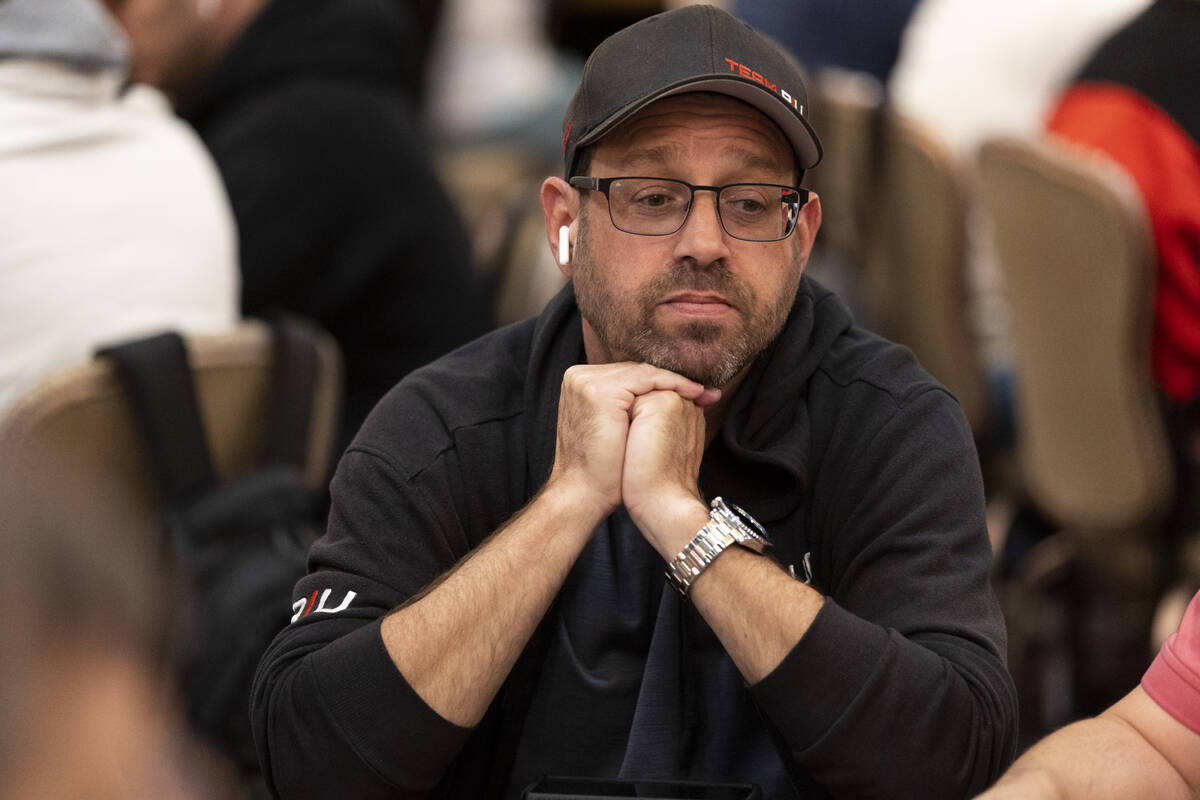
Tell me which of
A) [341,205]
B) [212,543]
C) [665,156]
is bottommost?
[212,543]

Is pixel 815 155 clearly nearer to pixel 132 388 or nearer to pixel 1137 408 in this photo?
pixel 132 388

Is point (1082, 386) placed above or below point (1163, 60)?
below

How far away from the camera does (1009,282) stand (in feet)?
10.1

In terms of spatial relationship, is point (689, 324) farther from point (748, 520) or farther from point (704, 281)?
point (748, 520)

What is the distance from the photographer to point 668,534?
146cm

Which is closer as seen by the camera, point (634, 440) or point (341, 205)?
point (634, 440)

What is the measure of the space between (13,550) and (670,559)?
34.3 inches

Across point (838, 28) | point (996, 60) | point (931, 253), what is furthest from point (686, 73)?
point (838, 28)

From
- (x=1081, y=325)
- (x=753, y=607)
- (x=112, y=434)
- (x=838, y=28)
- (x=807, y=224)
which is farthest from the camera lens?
(x=838, y=28)

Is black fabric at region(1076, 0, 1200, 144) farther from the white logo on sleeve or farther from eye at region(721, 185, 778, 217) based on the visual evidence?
the white logo on sleeve

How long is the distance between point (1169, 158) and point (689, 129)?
1.71 metres

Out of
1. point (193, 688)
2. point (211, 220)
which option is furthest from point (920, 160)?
point (193, 688)

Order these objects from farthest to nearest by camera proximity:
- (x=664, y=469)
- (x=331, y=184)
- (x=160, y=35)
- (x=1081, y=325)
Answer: (x=160, y=35) → (x=331, y=184) → (x=1081, y=325) → (x=664, y=469)

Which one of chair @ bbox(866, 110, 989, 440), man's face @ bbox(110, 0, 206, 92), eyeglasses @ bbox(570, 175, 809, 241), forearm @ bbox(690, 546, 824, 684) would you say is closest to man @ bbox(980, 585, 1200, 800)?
forearm @ bbox(690, 546, 824, 684)
